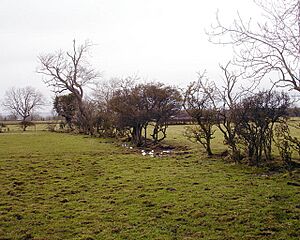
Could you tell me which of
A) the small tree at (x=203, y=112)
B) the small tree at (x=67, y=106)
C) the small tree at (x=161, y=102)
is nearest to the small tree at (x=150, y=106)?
the small tree at (x=161, y=102)

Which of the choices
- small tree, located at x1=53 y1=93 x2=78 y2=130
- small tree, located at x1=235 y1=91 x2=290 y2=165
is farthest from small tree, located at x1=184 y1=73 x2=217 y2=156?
small tree, located at x1=53 y1=93 x2=78 y2=130

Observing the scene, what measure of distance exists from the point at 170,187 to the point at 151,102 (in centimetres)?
1268

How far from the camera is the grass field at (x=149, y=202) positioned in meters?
5.43

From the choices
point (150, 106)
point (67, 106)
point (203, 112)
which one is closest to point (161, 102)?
point (150, 106)

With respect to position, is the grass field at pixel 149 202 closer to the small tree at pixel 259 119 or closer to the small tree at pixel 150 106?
the small tree at pixel 259 119

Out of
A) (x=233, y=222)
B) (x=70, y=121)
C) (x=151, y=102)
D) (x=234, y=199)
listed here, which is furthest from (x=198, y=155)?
(x=70, y=121)

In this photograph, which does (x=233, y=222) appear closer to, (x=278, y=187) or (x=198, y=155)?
(x=278, y=187)

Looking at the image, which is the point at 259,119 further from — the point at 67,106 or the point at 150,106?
the point at 67,106

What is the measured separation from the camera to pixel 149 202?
23.7 feet

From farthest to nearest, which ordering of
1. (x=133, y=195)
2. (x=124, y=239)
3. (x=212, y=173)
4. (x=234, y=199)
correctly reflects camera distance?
(x=212, y=173)
(x=133, y=195)
(x=234, y=199)
(x=124, y=239)

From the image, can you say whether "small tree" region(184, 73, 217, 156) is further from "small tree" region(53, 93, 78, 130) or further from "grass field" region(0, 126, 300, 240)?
"small tree" region(53, 93, 78, 130)

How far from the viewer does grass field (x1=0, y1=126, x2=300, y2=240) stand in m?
5.43

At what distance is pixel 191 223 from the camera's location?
575 cm

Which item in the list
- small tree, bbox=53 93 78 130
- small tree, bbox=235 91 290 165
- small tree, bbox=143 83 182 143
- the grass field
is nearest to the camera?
the grass field
